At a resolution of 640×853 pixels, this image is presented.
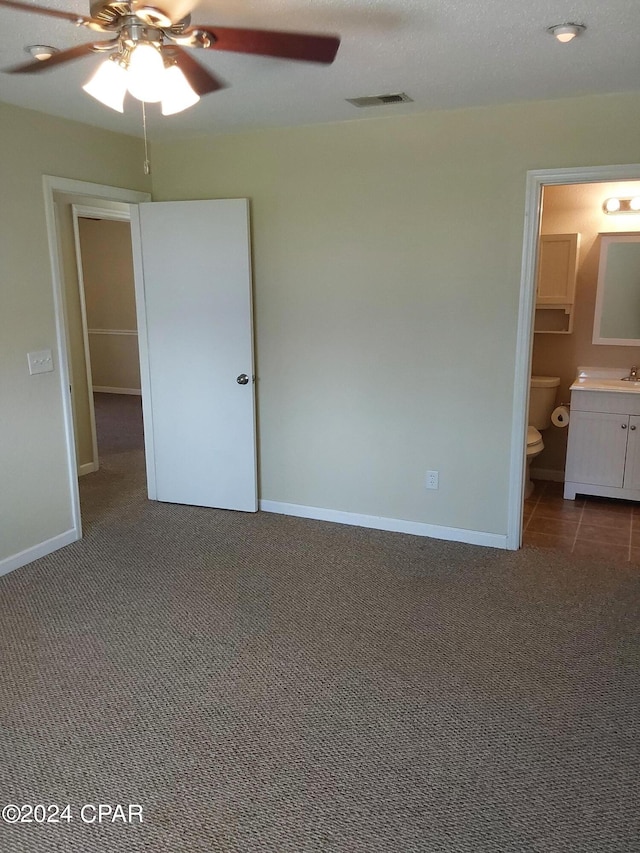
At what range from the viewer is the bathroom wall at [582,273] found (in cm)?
448

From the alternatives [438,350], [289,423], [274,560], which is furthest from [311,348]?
[274,560]

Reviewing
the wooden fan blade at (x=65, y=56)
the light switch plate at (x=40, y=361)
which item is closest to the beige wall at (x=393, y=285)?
the light switch plate at (x=40, y=361)

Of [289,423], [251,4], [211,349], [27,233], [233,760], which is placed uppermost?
[251,4]

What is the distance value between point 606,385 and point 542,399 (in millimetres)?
503

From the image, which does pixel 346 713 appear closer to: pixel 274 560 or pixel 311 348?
pixel 274 560

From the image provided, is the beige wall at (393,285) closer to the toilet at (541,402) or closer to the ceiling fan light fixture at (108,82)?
the toilet at (541,402)

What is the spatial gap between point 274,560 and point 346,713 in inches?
53.0

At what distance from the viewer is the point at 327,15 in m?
2.16

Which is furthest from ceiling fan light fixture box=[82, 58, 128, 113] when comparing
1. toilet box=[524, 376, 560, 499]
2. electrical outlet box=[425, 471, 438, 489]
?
toilet box=[524, 376, 560, 499]

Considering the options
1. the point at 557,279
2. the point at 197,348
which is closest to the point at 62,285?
the point at 197,348

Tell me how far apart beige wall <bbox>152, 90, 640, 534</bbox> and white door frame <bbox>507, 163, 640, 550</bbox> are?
5cm

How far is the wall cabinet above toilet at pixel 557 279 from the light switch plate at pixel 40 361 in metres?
3.23

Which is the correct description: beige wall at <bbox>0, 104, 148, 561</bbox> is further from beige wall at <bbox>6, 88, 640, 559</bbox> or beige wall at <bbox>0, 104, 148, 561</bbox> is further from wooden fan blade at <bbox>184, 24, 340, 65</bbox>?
wooden fan blade at <bbox>184, 24, 340, 65</bbox>

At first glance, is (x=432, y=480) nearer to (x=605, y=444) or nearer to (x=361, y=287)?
(x=361, y=287)
